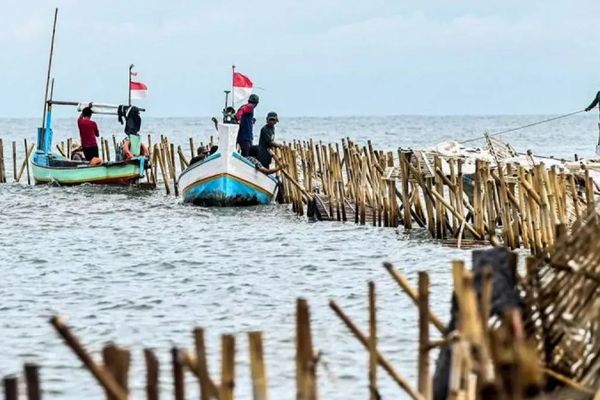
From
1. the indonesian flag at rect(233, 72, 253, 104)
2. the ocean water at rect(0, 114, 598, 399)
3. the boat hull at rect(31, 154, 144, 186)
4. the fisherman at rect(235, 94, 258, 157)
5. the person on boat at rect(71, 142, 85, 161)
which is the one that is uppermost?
the indonesian flag at rect(233, 72, 253, 104)

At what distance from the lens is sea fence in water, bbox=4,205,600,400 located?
479 cm

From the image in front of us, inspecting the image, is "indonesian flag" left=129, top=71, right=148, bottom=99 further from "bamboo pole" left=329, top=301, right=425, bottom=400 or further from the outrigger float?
"bamboo pole" left=329, top=301, right=425, bottom=400

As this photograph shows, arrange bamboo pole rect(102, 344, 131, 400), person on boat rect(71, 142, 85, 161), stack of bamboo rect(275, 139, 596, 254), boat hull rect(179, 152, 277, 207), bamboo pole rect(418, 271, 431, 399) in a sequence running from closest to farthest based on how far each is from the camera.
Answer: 1. bamboo pole rect(102, 344, 131, 400)
2. bamboo pole rect(418, 271, 431, 399)
3. stack of bamboo rect(275, 139, 596, 254)
4. boat hull rect(179, 152, 277, 207)
5. person on boat rect(71, 142, 85, 161)

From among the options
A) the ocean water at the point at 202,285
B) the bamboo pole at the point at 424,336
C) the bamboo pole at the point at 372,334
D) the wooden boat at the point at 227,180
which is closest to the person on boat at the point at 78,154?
the ocean water at the point at 202,285

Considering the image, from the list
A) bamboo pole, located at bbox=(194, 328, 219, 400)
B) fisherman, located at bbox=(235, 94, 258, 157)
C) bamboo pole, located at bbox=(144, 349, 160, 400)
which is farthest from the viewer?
fisherman, located at bbox=(235, 94, 258, 157)

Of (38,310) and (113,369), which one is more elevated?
(113,369)

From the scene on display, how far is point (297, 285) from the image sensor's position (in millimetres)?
15898

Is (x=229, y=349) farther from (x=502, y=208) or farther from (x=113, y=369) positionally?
(x=502, y=208)

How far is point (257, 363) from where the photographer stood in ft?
17.6

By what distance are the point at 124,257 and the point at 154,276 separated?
2.36 metres

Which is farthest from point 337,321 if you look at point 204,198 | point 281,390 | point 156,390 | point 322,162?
point 204,198

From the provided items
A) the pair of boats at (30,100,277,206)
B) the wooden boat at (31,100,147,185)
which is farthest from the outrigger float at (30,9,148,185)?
the pair of boats at (30,100,277,206)

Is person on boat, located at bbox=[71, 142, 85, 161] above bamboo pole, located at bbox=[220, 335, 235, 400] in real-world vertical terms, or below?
below

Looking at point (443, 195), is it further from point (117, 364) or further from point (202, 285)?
point (117, 364)
